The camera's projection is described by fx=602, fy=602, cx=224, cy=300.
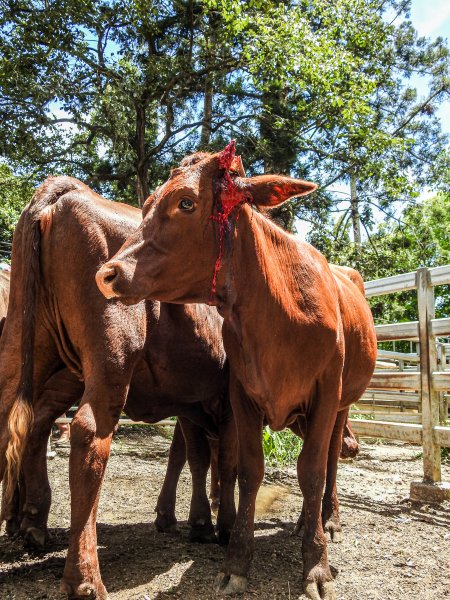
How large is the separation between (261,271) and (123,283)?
3.09 ft

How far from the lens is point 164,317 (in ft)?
13.5

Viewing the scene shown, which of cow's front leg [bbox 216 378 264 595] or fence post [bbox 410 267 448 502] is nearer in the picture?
cow's front leg [bbox 216 378 264 595]

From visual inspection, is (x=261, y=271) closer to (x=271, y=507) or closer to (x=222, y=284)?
(x=222, y=284)

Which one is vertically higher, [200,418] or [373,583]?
[200,418]

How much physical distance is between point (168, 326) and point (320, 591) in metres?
1.89

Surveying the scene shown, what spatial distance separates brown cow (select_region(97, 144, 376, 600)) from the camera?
3457mm

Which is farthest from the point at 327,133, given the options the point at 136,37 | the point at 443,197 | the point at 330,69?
the point at 443,197

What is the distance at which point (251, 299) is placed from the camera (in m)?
3.70

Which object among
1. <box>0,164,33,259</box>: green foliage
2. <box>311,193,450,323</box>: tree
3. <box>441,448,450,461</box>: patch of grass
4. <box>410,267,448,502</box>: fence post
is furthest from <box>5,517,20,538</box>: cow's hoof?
<box>311,193,450,323</box>: tree

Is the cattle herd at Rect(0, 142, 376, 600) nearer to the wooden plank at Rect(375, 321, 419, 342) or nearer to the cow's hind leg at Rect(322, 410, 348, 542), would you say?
the cow's hind leg at Rect(322, 410, 348, 542)

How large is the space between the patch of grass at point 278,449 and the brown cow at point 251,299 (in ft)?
15.3

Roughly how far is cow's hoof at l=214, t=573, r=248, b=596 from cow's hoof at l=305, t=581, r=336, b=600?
37 centimetres

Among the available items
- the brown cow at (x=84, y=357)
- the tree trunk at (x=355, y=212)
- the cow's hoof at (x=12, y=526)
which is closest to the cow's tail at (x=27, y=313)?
the brown cow at (x=84, y=357)

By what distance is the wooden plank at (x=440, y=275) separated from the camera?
6.36 meters
